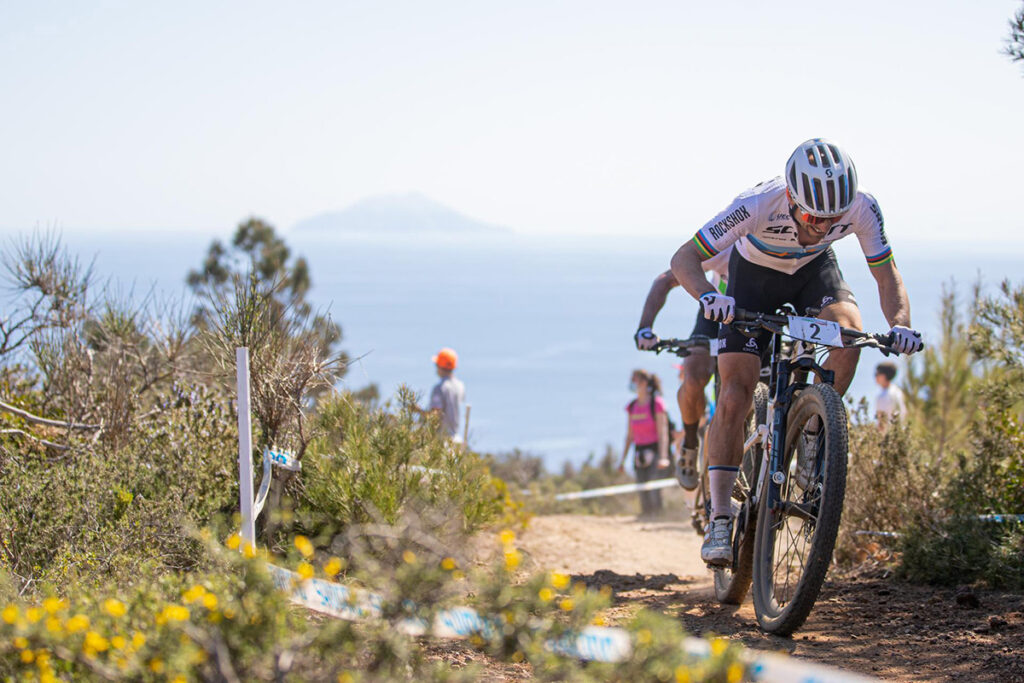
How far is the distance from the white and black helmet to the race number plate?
0.54 meters

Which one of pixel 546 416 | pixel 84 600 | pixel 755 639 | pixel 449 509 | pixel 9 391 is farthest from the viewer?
pixel 546 416

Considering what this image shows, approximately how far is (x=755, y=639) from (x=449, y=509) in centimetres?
189

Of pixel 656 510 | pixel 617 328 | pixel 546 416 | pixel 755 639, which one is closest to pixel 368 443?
pixel 755 639

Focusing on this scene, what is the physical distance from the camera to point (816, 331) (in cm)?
475

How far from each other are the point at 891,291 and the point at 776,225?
66cm

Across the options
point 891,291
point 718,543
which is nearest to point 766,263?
point 891,291

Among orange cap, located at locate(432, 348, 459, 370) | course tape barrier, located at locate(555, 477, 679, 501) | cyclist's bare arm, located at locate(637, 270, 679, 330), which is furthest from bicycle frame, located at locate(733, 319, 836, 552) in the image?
course tape barrier, located at locate(555, 477, 679, 501)

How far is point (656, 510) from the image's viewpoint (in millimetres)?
13594

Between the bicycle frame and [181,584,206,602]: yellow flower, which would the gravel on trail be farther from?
[181,584,206,602]: yellow flower

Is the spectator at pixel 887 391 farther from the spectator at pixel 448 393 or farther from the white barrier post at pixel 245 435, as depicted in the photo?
the white barrier post at pixel 245 435

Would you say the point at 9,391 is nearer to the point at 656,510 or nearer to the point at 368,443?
the point at 368,443

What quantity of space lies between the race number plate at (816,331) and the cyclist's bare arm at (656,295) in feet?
5.67

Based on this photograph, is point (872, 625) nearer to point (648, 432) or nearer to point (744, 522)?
point (744, 522)

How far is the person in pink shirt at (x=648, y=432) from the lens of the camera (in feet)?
43.3
